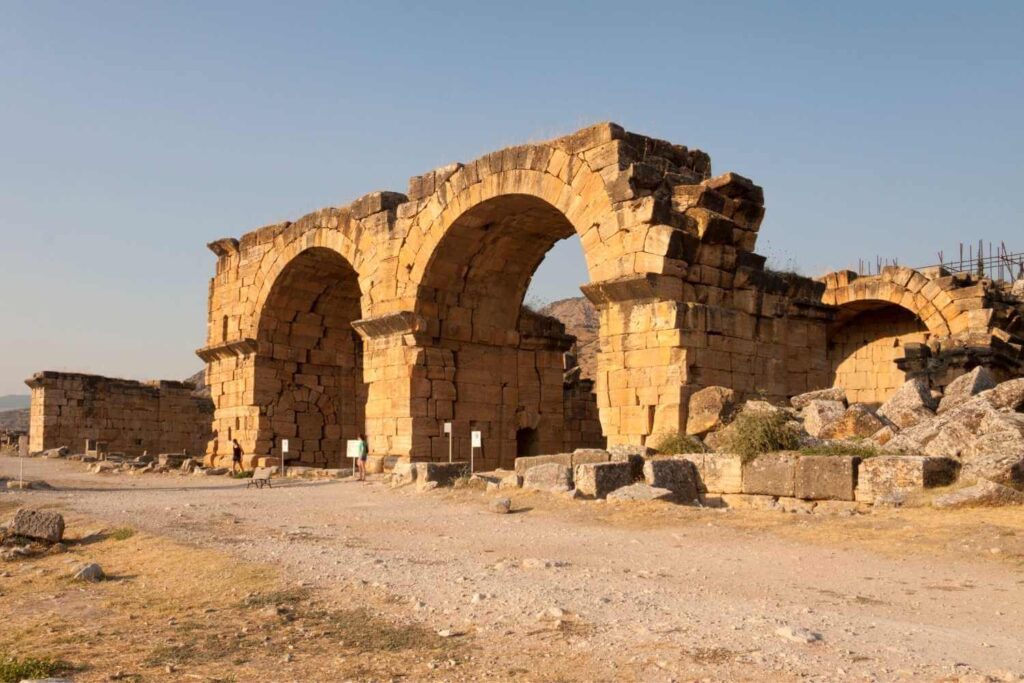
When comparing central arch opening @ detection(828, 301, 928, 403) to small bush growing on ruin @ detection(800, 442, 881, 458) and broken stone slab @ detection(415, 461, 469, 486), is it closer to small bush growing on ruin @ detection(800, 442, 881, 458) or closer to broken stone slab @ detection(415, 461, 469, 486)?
broken stone slab @ detection(415, 461, 469, 486)

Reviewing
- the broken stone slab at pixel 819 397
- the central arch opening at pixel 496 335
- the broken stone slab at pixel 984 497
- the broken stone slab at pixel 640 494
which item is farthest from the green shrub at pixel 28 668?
the central arch opening at pixel 496 335

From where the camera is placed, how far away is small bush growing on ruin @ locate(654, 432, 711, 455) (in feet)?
34.4

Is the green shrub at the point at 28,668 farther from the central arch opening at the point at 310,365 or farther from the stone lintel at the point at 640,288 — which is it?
the central arch opening at the point at 310,365

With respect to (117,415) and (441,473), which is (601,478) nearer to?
(441,473)

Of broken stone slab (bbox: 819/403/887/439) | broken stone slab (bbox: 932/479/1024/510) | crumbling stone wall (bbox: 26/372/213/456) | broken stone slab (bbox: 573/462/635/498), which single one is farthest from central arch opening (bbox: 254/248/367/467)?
broken stone slab (bbox: 932/479/1024/510)

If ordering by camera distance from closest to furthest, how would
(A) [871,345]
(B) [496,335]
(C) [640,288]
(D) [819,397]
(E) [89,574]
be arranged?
(E) [89,574] → (D) [819,397] → (C) [640,288] → (B) [496,335] → (A) [871,345]

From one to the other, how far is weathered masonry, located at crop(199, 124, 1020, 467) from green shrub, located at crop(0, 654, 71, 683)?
785 cm

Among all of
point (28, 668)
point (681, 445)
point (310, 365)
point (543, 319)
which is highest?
point (543, 319)

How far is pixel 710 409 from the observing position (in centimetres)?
1070

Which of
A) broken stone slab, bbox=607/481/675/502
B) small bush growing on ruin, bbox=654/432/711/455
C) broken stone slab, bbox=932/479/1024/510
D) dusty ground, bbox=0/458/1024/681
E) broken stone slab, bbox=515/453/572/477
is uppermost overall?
small bush growing on ruin, bbox=654/432/711/455

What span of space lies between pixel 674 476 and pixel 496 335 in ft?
24.4

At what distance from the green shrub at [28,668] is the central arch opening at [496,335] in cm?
1056

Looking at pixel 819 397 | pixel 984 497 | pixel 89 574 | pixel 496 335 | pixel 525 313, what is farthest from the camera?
pixel 525 313

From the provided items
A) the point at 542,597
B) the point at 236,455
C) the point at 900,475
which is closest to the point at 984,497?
the point at 900,475
